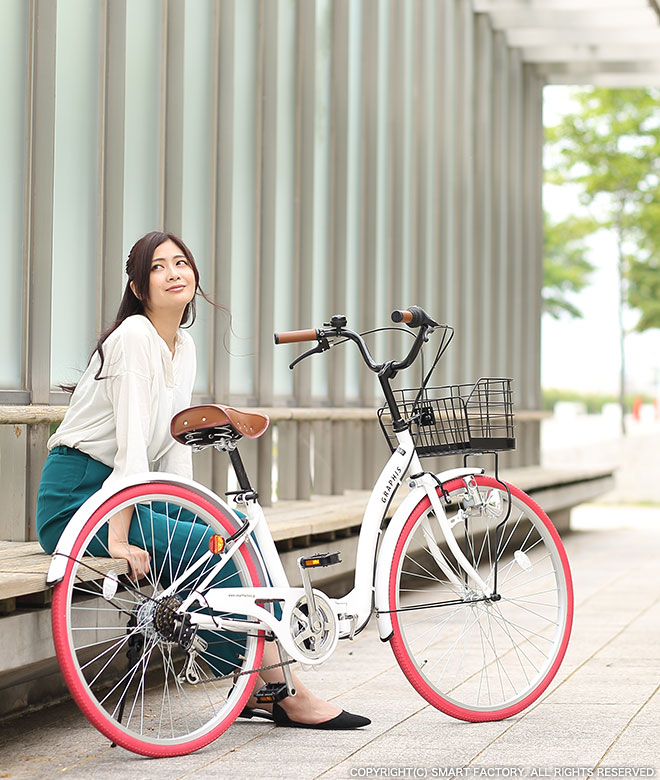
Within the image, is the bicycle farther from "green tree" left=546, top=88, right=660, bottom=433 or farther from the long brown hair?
"green tree" left=546, top=88, right=660, bottom=433

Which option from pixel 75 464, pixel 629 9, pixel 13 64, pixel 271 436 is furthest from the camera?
pixel 629 9

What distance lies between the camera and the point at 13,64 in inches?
192

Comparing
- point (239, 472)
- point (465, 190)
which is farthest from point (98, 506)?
point (465, 190)

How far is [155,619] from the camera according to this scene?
3.69m

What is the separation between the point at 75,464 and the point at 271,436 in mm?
3062

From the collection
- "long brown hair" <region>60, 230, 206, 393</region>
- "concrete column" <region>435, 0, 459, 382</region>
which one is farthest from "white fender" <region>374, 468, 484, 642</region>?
"concrete column" <region>435, 0, 459, 382</region>

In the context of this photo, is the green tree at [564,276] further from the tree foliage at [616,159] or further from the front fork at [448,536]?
the front fork at [448,536]

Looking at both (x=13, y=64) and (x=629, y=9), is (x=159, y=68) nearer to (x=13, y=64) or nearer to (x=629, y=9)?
(x=13, y=64)

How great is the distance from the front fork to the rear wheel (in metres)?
0.59

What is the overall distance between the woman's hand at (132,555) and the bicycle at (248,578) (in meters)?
0.04

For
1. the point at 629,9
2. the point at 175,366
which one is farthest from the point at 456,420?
the point at 629,9

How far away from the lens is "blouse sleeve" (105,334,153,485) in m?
3.88

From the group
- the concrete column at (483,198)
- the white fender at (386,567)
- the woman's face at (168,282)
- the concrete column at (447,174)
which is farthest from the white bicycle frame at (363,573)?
the concrete column at (483,198)

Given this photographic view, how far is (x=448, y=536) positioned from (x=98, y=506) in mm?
1089
